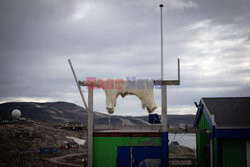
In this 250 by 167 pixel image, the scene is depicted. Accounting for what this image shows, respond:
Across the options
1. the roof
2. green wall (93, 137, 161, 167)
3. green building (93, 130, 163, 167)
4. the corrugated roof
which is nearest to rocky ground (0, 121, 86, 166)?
green wall (93, 137, 161, 167)

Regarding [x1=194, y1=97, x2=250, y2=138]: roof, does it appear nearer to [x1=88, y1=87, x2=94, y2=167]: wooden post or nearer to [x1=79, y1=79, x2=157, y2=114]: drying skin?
[x1=79, y1=79, x2=157, y2=114]: drying skin

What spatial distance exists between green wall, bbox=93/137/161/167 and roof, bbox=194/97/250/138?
3.33m

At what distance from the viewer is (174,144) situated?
50812mm

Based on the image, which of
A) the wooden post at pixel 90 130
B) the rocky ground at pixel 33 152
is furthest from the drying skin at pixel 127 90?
the rocky ground at pixel 33 152

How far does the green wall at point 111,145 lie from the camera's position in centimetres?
1319

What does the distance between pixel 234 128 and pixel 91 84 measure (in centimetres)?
820

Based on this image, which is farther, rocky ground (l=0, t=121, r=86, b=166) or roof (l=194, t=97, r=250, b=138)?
rocky ground (l=0, t=121, r=86, b=166)

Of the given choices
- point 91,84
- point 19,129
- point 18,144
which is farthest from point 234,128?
point 19,129

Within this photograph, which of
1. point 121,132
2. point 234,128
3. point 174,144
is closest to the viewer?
point 234,128

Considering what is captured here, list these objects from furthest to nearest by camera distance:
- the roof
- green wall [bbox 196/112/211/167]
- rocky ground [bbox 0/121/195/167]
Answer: rocky ground [bbox 0/121/195/167] → green wall [bbox 196/112/211/167] → the roof

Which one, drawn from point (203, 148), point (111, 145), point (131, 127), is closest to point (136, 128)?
point (131, 127)

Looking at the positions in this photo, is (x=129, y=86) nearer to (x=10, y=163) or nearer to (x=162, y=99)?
(x=162, y=99)

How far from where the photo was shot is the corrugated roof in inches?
515

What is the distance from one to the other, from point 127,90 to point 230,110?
6.69 metres
